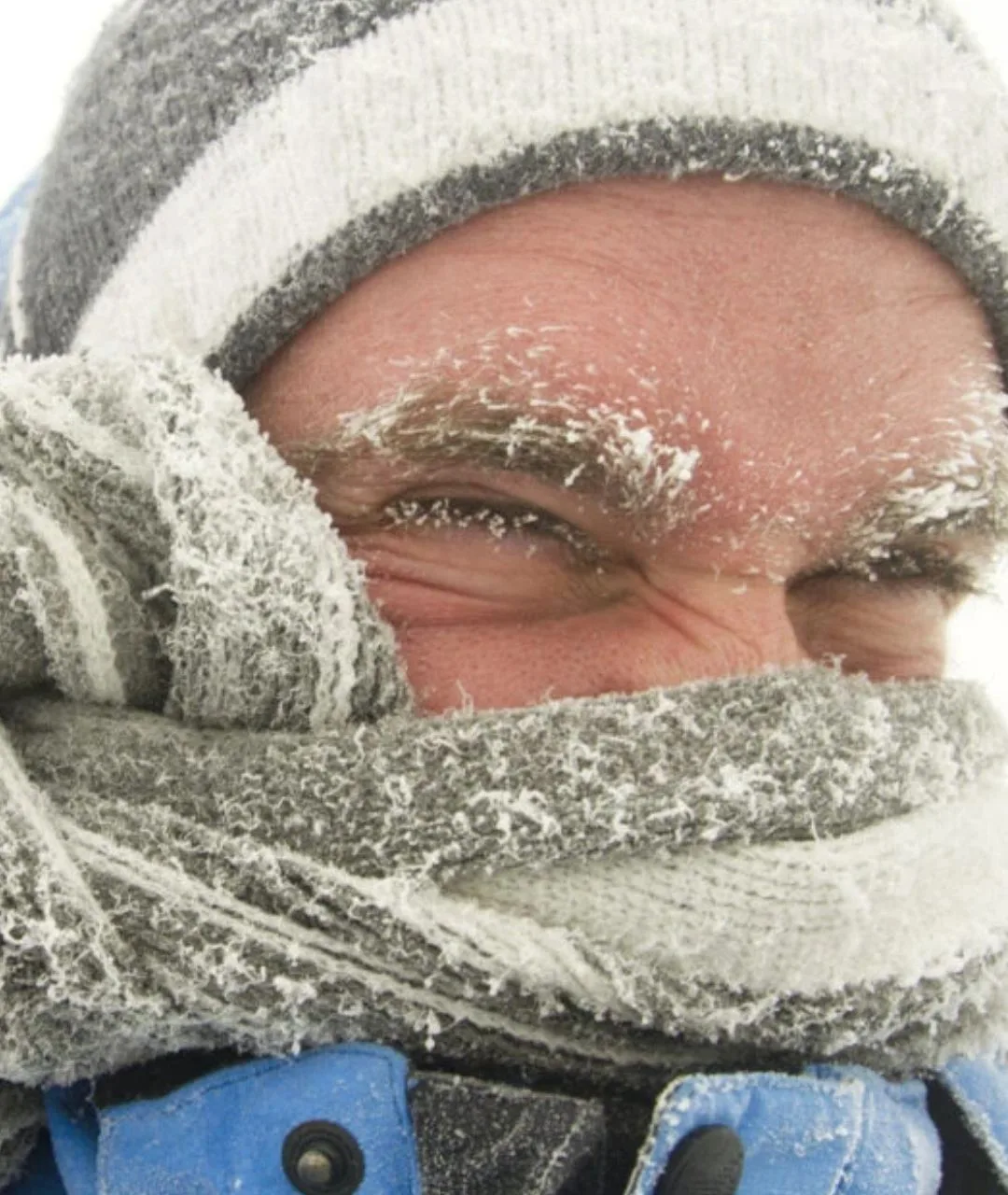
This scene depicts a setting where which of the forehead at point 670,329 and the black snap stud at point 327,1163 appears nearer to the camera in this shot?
the black snap stud at point 327,1163

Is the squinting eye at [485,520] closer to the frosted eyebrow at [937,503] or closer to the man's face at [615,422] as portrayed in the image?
the man's face at [615,422]

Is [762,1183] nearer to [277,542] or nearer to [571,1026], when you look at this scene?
[571,1026]

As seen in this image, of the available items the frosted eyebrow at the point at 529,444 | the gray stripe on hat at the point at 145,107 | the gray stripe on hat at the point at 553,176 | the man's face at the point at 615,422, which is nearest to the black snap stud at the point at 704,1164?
the man's face at the point at 615,422

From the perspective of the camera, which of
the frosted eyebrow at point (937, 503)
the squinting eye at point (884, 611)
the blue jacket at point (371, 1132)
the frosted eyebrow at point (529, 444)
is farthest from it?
the squinting eye at point (884, 611)

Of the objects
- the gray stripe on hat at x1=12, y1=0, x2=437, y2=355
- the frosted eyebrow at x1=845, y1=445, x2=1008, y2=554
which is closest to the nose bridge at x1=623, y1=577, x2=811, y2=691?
the frosted eyebrow at x1=845, y1=445, x2=1008, y2=554

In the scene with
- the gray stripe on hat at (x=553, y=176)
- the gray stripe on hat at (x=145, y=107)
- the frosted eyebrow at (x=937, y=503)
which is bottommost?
the frosted eyebrow at (x=937, y=503)

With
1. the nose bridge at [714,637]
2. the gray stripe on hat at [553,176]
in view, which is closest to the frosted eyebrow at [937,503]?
the nose bridge at [714,637]

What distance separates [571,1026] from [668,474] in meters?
0.40

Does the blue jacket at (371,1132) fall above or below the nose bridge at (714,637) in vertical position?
below

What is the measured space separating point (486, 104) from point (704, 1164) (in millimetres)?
755

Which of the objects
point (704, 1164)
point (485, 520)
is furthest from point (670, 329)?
point (704, 1164)

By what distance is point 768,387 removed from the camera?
104cm

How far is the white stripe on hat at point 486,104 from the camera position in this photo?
103 cm

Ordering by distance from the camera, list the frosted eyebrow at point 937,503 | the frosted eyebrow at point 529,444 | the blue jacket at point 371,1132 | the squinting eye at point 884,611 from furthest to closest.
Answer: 1. the squinting eye at point 884,611
2. the frosted eyebrow at point 937,503
3. the frosted eyebrow at point 529,444
4. the blue jacket at point 371,1132
